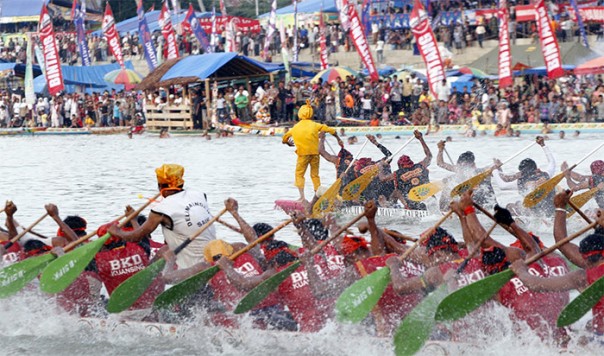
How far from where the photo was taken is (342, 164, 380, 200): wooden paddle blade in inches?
603

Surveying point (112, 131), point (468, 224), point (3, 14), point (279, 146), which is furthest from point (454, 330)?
point (3, 14)

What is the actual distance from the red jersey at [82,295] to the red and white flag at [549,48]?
20.4 m

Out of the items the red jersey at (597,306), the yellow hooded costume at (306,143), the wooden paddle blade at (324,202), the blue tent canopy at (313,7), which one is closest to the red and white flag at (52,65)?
the blue tent canopy at (313,7)

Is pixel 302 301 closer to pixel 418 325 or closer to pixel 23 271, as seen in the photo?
pixel 418 325

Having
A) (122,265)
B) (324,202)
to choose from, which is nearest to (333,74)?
(324,202)

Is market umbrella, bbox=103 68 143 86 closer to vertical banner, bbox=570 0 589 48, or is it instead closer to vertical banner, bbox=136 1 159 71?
vertical banner, bbox=136 1 159 71

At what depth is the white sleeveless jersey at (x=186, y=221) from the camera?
8.91m

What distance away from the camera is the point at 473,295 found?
23.7 ft

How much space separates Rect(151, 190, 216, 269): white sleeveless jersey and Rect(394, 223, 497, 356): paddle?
7.03ft

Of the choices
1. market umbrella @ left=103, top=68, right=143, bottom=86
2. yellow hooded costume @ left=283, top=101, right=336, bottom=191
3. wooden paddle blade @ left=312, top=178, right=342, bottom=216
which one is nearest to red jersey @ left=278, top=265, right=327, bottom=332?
wooden paddle blade @ left=312, top=178, right=342, bottom=216

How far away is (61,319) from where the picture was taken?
9531 mm

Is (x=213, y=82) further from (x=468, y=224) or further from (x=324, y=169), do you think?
(x=468, y=224)

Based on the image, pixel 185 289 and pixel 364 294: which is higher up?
pixel 364 294

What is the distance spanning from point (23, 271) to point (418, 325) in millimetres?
3667
